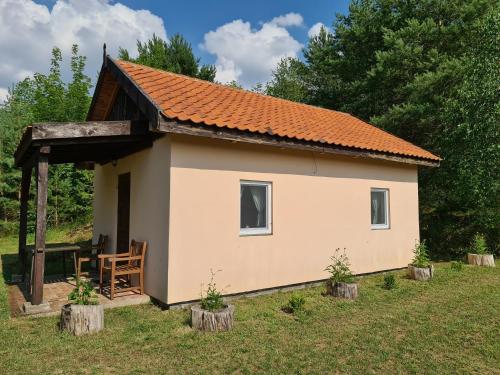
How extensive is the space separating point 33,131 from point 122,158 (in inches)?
122

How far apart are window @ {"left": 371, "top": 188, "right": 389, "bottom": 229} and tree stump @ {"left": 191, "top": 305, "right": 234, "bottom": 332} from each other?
566 centimetres

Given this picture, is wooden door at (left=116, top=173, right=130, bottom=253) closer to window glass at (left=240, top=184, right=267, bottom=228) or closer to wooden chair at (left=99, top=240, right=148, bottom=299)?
wooden chair at (left=99, top=240, right=148, bottom=299)

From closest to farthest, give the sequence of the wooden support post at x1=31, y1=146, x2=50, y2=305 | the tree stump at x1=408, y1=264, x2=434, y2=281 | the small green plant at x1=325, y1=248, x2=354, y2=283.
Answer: the wooden support post at x1=31, y1=146, x2=50, y2=305, the small green plant at x1=325, y1=248, x2=354, y2=283, the tree stump at x1=408, y1=264, x2=434, y2=281

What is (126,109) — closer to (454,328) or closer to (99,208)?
(99,208)

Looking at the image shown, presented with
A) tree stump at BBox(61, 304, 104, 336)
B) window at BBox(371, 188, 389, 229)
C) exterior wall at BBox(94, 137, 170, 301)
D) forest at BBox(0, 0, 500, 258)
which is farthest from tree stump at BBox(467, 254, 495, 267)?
tree stump at BBox(61, 304, 104, 336)

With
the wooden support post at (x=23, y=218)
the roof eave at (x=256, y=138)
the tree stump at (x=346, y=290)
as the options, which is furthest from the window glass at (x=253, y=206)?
the wooden support post at (x=23, y=218)

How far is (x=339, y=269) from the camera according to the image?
7758mm

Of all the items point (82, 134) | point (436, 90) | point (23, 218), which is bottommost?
point (23, 218)

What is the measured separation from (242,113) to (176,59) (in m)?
22.4

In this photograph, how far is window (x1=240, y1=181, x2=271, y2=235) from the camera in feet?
22.5

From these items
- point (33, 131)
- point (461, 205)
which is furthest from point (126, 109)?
point (461, 205)

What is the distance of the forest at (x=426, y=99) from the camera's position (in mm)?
11539

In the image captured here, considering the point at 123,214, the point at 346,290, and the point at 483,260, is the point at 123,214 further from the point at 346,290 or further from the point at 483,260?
the point at 483,260

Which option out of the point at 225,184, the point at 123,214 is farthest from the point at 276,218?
the point at 123,214
